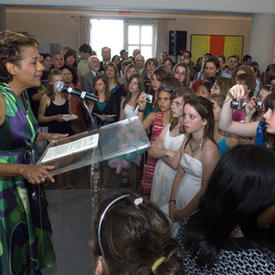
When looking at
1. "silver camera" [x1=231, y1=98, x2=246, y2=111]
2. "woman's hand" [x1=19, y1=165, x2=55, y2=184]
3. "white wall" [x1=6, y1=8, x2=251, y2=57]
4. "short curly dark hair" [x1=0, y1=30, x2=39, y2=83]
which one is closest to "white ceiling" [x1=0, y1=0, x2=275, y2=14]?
"short curly dark hair" [x1=0, y1=30, x2=39, y2=83]

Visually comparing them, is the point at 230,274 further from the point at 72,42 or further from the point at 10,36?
the point at 72,42

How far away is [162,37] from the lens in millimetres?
11336

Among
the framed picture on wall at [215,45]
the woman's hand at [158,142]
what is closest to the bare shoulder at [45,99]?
the woman's hand at [158,142]

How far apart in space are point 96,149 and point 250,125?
3.38 ft

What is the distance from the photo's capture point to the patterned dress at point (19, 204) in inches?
61.2

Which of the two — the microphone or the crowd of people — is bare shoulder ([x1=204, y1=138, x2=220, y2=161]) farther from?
the microphone

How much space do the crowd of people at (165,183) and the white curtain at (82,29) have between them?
8.04 meters

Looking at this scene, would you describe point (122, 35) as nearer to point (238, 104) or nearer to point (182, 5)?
point (182, 5)

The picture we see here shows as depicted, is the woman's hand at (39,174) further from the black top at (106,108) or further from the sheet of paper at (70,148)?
the black top at (106,108)

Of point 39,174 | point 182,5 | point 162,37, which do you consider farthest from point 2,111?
point 162,37

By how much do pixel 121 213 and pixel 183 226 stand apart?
0.32 metres

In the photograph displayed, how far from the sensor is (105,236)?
0.81 metres

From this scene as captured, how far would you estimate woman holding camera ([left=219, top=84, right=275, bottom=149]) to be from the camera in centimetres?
159

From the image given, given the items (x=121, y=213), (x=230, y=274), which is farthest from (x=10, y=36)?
(x=230, y=274)
